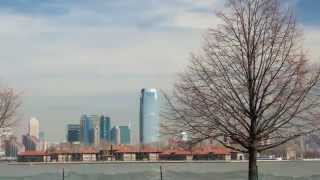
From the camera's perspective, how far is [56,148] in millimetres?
198250

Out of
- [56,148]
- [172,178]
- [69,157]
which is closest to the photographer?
[172,178]

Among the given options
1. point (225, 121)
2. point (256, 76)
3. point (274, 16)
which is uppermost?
point (274, 16)

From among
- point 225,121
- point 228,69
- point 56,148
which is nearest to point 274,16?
point 228,69

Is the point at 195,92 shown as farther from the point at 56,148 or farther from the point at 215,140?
the point at 56,148

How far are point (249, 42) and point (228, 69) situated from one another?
3.88ft

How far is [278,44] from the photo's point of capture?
74.1 ft

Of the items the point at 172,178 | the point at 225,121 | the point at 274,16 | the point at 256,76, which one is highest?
the point at 274,16

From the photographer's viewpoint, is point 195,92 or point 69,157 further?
point 69,157

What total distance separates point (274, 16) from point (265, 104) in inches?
123

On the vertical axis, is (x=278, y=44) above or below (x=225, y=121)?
above

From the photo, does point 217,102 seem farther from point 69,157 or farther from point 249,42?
point 69,157

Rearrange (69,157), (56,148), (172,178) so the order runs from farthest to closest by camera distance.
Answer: (56,148)
(69,157)
(172,178)

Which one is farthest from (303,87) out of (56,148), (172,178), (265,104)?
(56,148)

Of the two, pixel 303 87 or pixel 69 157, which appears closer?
pixel 303 87
